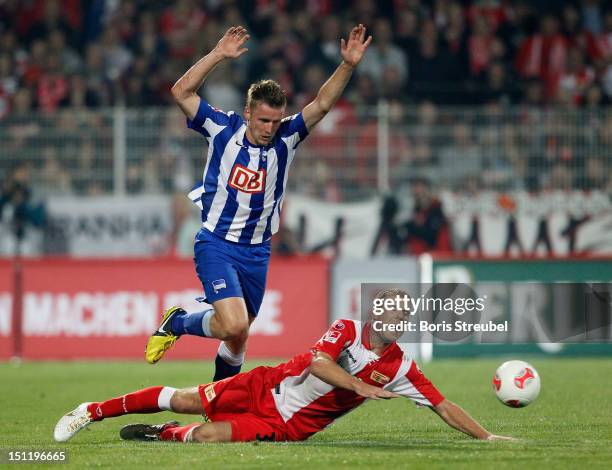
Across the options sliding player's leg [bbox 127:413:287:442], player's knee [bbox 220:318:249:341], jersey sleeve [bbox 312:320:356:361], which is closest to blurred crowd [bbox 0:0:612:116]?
player's knee [bbox 220:318:249:341]

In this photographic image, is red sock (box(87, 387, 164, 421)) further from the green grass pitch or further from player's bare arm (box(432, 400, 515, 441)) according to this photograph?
player's bare arm (box(432, 400, 515, 441))

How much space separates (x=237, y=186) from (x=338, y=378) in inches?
84.1

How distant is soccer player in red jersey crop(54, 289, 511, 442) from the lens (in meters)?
7.84

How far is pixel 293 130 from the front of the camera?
9.24 m

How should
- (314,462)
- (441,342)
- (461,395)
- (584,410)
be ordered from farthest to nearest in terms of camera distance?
(441,342), (461,395), (584,410), (314,462)

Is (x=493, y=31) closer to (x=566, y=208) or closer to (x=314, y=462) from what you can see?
(x=566, y=208)

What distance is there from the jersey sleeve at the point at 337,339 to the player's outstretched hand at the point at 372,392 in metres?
0.36

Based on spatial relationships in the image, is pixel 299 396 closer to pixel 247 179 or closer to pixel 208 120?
pixel 247 179

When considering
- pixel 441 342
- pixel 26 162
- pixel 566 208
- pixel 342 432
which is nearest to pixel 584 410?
pixel 342 432

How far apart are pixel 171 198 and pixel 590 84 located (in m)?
6.83

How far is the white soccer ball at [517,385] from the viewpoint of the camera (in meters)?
8.45

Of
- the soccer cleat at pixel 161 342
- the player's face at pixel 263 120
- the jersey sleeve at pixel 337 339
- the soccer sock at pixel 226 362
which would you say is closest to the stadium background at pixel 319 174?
the soccer sock at pixel 226 362

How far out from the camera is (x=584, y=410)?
1024cm

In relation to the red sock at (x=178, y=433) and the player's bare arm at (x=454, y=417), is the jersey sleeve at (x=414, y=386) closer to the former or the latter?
the player's bare arm at (x=454, y=417)
